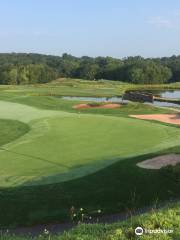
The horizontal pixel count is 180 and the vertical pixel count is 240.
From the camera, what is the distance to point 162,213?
11.6 metres

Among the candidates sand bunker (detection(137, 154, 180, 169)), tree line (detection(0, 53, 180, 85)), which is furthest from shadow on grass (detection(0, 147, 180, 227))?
tree line (detection(0, 53, 180, 85))

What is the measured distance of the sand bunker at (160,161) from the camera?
72.5ft

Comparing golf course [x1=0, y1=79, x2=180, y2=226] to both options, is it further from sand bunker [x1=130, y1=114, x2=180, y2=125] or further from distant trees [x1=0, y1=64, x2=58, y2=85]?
distant trees [x1=0, y1=64, x2=58, y2=85]

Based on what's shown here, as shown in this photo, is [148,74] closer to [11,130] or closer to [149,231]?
[11,130]

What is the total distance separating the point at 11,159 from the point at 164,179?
906 cm

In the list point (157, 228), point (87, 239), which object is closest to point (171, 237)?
point (157, 228)

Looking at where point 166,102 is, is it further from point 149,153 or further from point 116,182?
point 116,182

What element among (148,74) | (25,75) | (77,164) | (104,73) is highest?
(104,73)

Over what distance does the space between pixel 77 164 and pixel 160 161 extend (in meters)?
4.30

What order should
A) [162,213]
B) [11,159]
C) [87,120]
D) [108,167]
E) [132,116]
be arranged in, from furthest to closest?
[132,116] < [87,120] < [11,159] < [108,167] < [162,213]

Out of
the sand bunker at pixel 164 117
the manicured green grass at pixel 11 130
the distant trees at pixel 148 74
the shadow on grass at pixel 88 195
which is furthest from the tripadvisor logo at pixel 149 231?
the distant trees at pixel 148 74

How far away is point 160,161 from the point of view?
22969 mm

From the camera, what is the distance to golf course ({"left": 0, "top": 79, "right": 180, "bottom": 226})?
57.9ft

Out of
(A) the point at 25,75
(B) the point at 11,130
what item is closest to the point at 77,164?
(B) the point at 11,130
